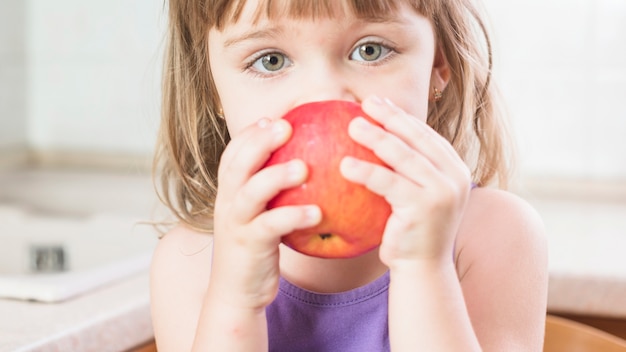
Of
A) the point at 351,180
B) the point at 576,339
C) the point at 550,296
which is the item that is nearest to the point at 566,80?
the point at 550,296

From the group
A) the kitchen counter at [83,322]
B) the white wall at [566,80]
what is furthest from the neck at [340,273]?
the white wall at [566,80]

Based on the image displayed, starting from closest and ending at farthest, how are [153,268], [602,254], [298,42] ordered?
[298,42] < [153,268] < [602,254]

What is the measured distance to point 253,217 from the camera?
81cm

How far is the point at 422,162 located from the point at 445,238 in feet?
0.24

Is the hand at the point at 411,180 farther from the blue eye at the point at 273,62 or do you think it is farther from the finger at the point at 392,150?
the blue eye at the point at 273,62

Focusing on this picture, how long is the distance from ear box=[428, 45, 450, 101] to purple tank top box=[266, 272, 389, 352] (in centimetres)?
22

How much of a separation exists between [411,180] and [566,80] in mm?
1206

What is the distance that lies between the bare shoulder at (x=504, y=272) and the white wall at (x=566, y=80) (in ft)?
2.70

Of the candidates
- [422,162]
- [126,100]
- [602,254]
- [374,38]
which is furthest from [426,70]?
[126,100]

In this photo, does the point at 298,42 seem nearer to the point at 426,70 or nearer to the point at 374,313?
the point at 426,70

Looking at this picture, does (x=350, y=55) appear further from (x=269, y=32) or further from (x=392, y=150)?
(x=392, y=150)

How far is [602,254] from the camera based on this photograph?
147 centimetres

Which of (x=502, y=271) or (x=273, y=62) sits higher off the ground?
(x=273, y=62)

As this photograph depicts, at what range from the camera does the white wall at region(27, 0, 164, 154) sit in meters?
2.15
